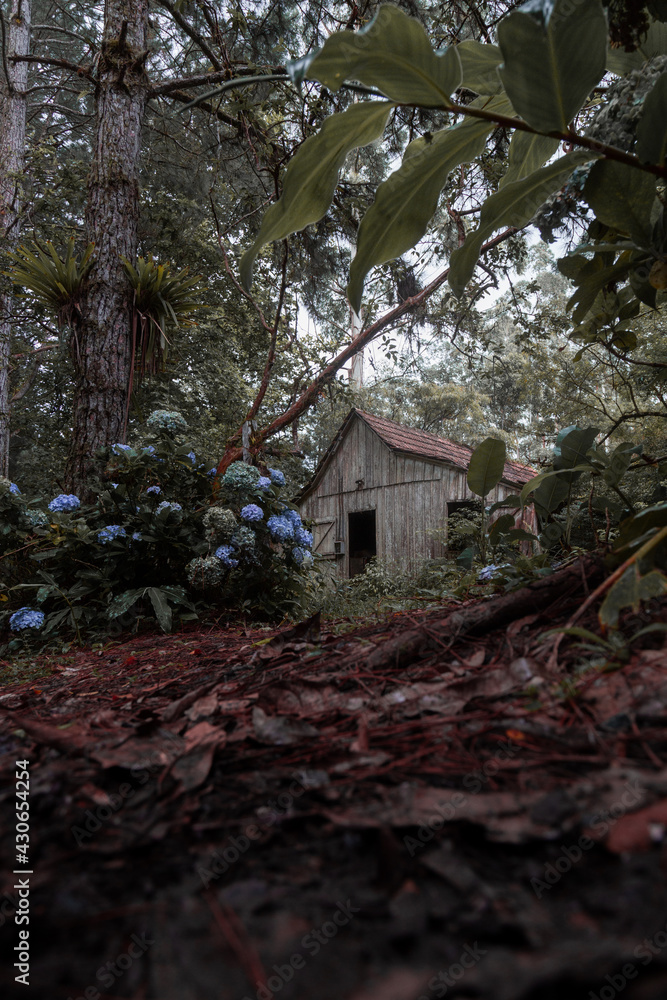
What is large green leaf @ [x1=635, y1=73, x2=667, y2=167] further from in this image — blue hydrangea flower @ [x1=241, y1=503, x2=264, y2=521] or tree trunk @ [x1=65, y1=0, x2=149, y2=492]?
tree trunk @ [x1=65, y1=0, x2=149, y2=492]

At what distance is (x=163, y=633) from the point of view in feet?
9.51

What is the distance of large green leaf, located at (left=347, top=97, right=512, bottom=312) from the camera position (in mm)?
1249

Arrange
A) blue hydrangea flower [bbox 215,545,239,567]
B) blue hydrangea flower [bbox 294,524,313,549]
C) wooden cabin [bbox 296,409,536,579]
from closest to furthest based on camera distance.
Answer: blue hydrangea flower [bbox 215,545,239,567] → blue hydrangea flower [bbox 294,524,313,549] → wooden cabin [bbox 296,409,536,579]

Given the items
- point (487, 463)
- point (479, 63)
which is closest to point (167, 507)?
point (487, 463)

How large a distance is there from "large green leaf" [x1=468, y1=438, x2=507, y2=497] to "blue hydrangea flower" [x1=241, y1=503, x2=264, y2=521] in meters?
1.22

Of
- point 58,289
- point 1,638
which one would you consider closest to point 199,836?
point 1,638

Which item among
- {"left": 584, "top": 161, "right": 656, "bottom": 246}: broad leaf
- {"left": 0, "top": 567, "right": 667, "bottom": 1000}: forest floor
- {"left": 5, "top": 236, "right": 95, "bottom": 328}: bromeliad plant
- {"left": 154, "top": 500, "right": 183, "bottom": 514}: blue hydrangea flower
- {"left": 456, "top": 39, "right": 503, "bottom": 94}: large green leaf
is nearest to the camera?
{"left": 0, "top": 567, "right": 667, "bottom": 1000}: forest floor

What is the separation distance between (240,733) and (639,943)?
65 centimetres

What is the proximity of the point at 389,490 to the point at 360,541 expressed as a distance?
2.53m

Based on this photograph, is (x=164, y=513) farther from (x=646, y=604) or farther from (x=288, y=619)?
(x=646, y=604)

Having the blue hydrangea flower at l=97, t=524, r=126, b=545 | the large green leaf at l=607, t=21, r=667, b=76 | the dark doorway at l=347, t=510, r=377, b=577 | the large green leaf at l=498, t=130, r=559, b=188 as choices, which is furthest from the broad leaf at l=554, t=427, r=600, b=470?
the dark doorway at l=347, t=510, r=377, b=577

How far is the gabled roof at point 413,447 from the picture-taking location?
421 inches

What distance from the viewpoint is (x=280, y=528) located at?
3.15 meters

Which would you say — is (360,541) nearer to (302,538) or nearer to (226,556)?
(302,538)
